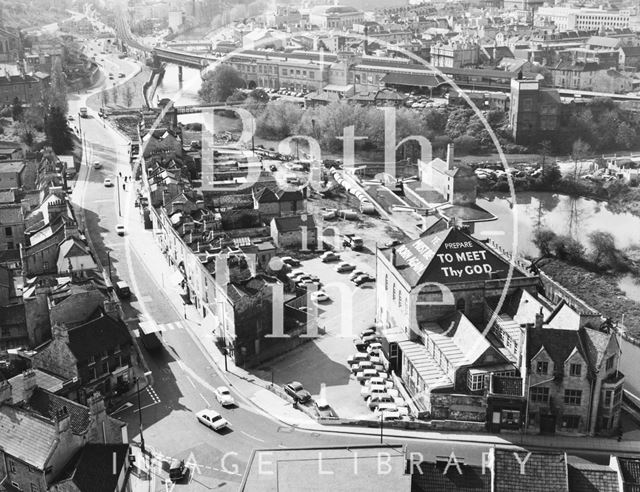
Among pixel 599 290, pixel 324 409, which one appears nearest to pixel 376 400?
pixel 324 409

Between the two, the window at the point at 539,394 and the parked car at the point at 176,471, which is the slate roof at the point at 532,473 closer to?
the window at the point at 539,394

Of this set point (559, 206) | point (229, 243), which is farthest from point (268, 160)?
point (229, 243)

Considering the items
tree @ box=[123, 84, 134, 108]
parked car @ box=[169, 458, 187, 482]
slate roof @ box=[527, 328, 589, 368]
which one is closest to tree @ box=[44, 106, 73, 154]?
tree @ box=[123, 84, 134, 108]

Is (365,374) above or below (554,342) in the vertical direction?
below

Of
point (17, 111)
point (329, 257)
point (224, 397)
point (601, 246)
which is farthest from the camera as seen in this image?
point (17, 111)

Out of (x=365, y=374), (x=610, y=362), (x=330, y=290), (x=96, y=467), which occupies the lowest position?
(x=365, y=374)

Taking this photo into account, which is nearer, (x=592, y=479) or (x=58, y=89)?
(x=592, y=479)

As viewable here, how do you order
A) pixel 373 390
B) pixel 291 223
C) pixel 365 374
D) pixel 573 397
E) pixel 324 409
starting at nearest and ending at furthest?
pixel 573 397 → pixel 324 409 → pixel 373 390 → pixel 365 374 → pixel 291 223

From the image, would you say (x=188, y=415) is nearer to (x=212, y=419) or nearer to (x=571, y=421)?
(x=212, y=419)
